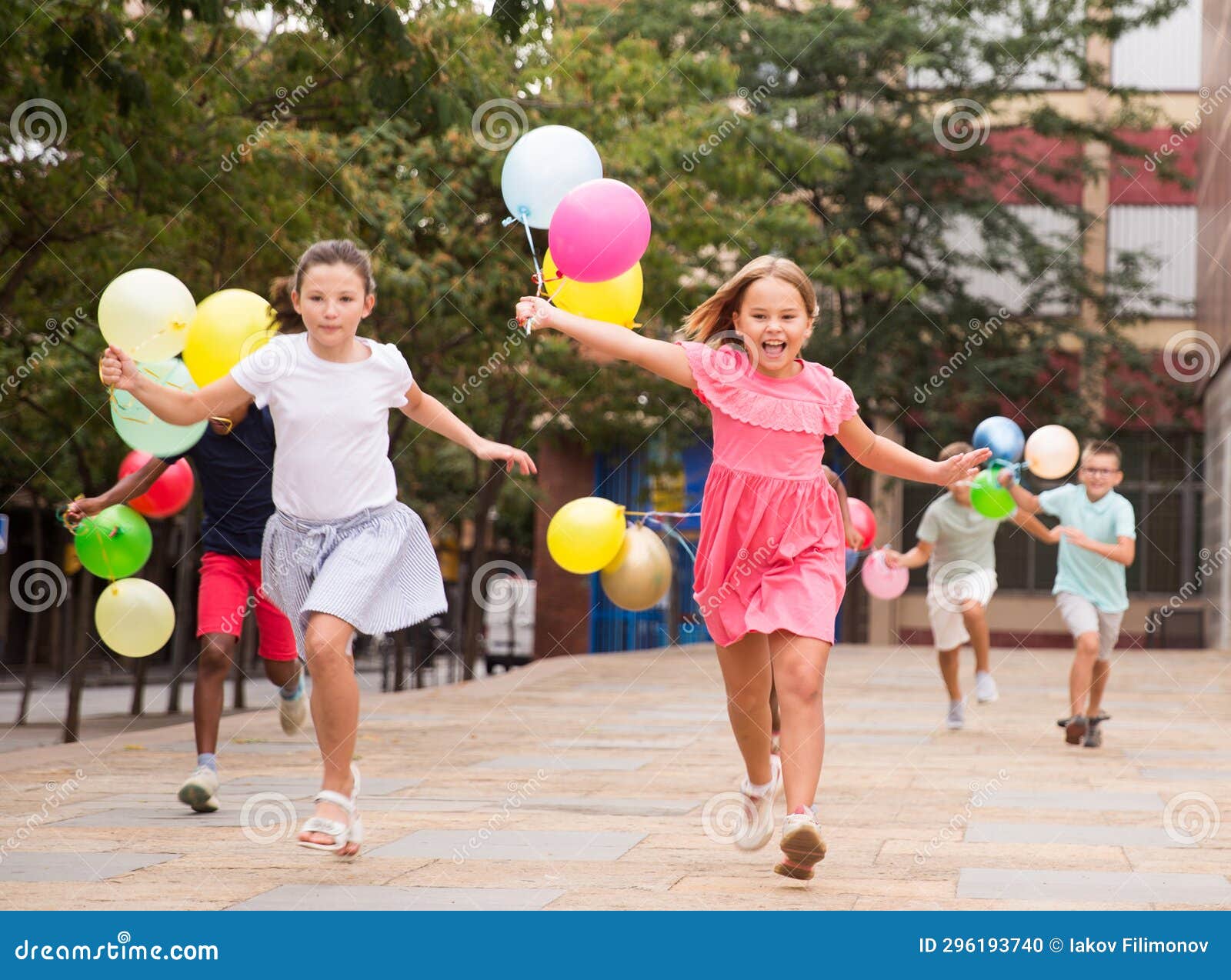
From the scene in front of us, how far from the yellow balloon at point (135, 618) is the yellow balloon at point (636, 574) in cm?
220

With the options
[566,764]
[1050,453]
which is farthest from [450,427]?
[1050,453]

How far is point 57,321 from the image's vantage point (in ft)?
44.6

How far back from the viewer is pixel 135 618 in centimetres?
777

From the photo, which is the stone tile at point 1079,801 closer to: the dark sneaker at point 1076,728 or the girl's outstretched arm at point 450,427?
the dark sneaker at point 1076,728

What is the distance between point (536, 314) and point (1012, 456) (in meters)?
5.10

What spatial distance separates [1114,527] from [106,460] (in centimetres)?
1297

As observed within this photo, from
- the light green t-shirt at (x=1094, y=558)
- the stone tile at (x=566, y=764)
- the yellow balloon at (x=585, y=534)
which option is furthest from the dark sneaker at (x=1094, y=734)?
the yellow balloon at (x=585, y=534)

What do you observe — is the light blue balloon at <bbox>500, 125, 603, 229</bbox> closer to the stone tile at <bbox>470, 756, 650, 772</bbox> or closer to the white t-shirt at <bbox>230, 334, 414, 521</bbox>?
the white t-shirt at <bbox>230, 334, 414, 521</bbox>

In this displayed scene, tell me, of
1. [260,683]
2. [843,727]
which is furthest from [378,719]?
[260,683]

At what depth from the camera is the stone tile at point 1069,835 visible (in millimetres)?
5906

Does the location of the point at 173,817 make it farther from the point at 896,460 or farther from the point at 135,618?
the point at 896,460

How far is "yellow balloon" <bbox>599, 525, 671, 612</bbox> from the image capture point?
8.61 meters

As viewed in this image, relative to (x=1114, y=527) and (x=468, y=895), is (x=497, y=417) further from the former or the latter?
(x=468, y=895)
